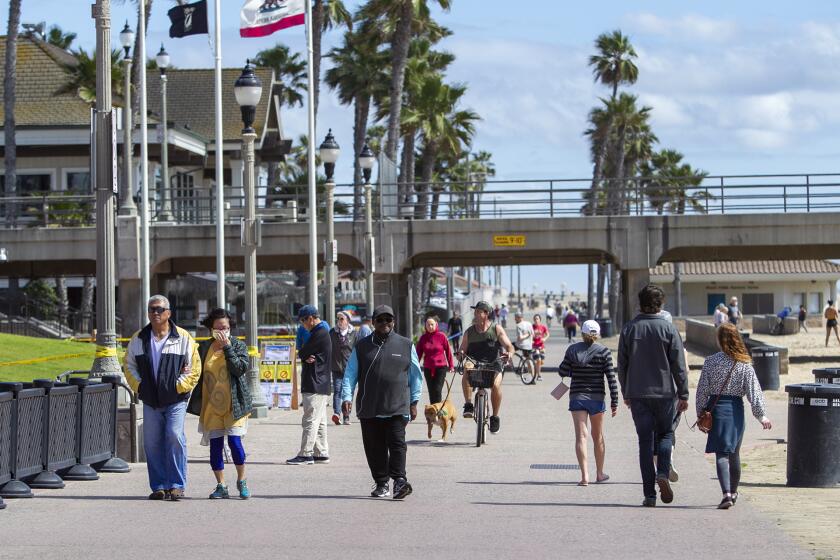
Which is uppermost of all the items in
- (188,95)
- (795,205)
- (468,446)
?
(188,95)

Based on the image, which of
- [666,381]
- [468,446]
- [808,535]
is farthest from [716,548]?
[468,446]

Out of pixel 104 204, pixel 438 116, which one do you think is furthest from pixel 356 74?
pixel 104 204

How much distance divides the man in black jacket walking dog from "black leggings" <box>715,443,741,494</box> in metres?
4.88

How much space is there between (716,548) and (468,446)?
7.90m

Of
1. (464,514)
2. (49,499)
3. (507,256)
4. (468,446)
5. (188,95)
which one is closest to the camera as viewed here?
(464,514)

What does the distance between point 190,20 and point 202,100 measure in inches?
990

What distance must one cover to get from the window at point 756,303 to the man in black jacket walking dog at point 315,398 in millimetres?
85965

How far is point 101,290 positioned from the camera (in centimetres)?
1503

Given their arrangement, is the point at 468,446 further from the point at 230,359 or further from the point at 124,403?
the point at 230,359

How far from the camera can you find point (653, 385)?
37.3 ft

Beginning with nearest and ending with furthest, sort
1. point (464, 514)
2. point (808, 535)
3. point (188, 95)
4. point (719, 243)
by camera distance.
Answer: point (808, 535)
point (464, 514)
point (719, 243)
point (188, 95)

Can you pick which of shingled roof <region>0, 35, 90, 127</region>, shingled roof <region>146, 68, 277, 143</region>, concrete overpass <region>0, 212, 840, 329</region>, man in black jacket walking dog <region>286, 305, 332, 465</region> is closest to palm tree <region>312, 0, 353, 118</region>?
shingled roof <region>146, 68, 277, 143</region>

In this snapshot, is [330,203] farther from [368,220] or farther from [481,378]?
[481,378]

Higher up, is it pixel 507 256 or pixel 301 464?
pixel 507 256
